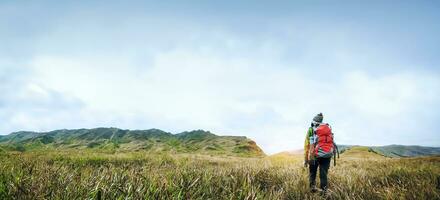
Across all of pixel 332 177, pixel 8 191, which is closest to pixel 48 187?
pixel 8 191

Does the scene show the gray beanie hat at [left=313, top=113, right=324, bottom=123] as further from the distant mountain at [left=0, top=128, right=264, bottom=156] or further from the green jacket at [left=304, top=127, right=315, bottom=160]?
the distant mountain at [left=0, top=128, right=264, bottom=156]

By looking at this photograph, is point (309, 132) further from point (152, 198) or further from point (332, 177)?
point (152, 198)

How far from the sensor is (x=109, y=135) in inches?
5428

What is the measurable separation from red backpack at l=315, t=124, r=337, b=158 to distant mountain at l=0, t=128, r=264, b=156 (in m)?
37.6

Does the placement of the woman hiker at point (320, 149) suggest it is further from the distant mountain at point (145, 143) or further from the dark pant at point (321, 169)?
the distant mountain at point (145, 143)

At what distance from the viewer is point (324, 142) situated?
9.37m

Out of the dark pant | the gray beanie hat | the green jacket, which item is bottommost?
the dark pant

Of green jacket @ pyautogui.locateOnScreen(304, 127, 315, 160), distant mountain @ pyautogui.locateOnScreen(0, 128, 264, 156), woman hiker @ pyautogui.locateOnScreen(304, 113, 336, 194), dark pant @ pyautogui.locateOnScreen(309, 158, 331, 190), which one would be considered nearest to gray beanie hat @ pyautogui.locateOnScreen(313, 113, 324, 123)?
woman hiker @ pyautogui.locateOnScreen(304, 113, 336, 194)

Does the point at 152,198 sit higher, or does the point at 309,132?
the point at 309,132

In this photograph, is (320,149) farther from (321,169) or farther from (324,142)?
(321,169)

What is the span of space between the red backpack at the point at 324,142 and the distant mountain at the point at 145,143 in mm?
37647

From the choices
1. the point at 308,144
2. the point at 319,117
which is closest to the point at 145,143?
the point at 308,144

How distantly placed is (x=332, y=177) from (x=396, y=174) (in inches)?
86.3

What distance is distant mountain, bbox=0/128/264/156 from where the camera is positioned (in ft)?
211
